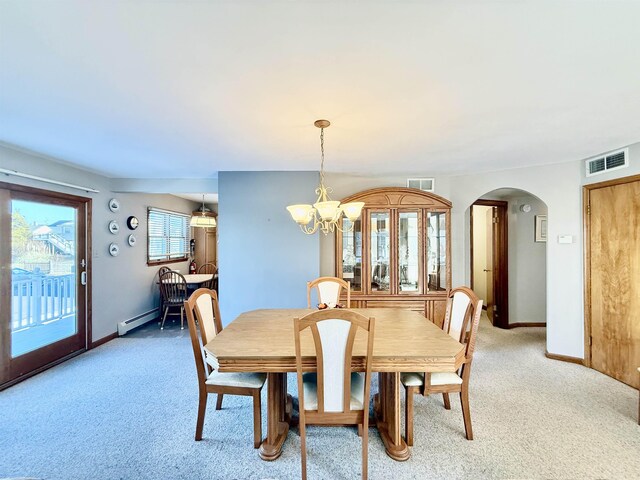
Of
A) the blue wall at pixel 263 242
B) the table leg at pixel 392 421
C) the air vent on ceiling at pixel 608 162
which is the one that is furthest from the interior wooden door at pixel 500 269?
the table leg at pixel 392 421

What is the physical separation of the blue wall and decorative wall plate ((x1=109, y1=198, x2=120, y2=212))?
1.76 meters

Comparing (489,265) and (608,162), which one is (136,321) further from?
(608,162)

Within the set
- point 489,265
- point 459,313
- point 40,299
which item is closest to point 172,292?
point 40,299

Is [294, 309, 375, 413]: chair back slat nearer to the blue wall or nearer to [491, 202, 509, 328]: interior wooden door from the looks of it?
the blue wall

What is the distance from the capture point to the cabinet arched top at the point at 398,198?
379cm

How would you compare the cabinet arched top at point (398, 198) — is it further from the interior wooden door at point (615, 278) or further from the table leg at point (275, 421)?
the table leg at point (275, 421)

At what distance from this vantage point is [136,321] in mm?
4785

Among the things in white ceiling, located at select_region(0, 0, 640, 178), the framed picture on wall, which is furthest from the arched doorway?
white ceiling, located at select_region(0, 0, 640, 178)

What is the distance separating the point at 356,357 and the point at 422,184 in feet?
10.4

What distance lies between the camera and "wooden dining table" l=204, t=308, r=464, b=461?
170 centimetres

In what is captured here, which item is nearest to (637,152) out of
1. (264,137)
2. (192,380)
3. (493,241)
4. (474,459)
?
(493,241)

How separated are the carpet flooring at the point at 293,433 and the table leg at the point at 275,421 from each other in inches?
2.2

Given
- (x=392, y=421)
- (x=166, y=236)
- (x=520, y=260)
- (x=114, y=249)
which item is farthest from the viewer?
(x=166, y=236)

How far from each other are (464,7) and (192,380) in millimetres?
3500
